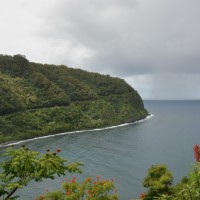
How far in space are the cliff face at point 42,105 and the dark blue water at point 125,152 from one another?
43.1 feet

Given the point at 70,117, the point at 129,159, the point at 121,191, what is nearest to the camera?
the point at 121,191

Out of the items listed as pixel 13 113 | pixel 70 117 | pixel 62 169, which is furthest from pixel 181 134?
pixel 62 169

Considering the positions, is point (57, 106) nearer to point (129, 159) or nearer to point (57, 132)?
point (57, 132)

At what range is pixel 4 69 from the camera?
184000 mm

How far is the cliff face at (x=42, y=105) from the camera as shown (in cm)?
14525

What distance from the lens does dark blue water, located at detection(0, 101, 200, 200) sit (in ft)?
243

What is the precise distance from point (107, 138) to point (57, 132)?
86.5ft

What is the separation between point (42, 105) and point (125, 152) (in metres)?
71.0

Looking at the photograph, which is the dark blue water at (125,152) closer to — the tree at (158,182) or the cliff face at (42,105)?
the cliff face at (42,105)

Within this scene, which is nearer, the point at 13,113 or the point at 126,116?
the point at 13,113

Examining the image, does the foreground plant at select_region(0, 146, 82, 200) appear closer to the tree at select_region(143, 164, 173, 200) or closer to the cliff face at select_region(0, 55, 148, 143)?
the tree at select_region(143, 164, 173, 200)

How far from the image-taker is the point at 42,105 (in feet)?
553

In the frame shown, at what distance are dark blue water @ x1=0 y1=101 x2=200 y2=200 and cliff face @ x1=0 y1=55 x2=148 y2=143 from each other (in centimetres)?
1313

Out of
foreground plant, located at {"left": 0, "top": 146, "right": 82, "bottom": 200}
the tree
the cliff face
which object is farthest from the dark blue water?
foreground plant, located at {"left": 0, "top": 146, "right": 82, "bottom": 200}
